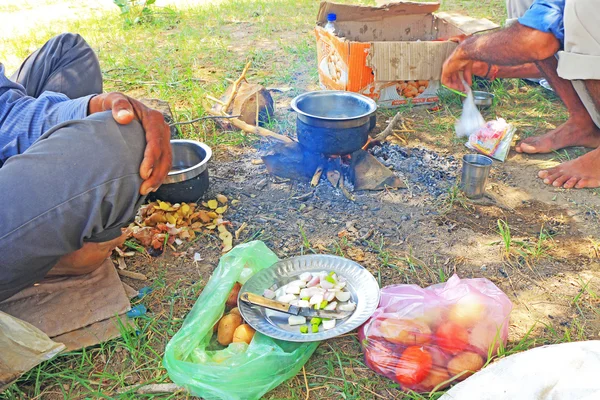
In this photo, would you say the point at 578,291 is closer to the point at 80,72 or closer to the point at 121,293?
the point at 121,293

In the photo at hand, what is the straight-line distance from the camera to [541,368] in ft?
4.79

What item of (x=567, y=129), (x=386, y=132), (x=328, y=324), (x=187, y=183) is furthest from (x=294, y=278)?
(x=567, y=129)

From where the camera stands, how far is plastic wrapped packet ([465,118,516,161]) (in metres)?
3.37

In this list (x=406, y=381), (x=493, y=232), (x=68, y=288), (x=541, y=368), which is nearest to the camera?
(x=541, y=368)

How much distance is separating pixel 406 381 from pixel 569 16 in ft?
8.01

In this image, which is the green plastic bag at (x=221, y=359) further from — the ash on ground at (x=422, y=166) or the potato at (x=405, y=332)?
the ash on ground at (x=422, y=166)

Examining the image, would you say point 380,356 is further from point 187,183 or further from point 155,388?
point 187,183

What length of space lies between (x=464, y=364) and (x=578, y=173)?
1.91m

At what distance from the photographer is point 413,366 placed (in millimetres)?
1757

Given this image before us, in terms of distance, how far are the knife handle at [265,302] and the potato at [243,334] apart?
11 centimetres

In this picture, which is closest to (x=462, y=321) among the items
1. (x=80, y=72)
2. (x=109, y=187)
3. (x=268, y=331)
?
(x=268, y=331)

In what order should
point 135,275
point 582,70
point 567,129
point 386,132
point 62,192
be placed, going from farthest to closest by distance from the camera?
point 386,132
point 567,129
point 582,70
point 135,275
point 62,192

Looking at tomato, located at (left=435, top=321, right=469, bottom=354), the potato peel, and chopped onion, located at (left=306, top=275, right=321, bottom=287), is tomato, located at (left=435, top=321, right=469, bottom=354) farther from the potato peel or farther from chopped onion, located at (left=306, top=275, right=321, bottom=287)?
the potato peel

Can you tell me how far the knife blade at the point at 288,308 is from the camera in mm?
2018
